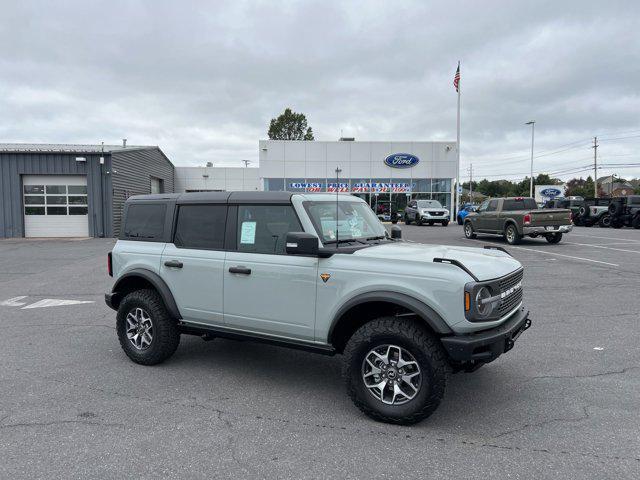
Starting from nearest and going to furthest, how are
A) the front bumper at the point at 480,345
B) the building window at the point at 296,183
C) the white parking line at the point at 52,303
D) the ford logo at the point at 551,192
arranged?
1. the front bumper at the point at 480,345
2. the white parking line at the point at 52,303
3. the building window at the point at 296,183
4. the ford logo at the point at 551,192

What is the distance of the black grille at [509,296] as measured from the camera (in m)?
3.81

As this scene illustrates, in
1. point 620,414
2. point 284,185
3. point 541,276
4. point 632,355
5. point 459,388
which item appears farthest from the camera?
point 284,185

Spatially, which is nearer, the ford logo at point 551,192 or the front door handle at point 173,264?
the front door handle at point 173,264

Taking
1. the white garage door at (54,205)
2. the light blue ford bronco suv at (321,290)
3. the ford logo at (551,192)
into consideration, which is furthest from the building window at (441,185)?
the light blue ford bronco suv at (321,290)

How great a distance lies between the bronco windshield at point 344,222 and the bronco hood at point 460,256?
28 centimetres

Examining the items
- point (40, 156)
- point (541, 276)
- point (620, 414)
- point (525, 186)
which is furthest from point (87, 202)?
point (525, 186)

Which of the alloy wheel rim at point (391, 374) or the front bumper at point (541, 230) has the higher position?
the front bumper at point (541, 230)

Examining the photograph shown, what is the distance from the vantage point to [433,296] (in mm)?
3562

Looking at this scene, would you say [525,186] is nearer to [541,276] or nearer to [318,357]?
[541,276]

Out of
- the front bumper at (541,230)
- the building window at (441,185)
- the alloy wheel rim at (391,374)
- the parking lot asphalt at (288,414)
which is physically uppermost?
the building window at (441,185)

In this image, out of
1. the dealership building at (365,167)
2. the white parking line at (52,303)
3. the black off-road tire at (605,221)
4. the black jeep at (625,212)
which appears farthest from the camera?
the dealership building at (365,167)

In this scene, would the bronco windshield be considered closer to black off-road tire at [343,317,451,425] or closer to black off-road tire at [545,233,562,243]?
black off-road tire at [343,317,451,425]

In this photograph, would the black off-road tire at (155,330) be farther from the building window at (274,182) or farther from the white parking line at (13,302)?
the building window at (274,182)

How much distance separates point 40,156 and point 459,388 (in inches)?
992
